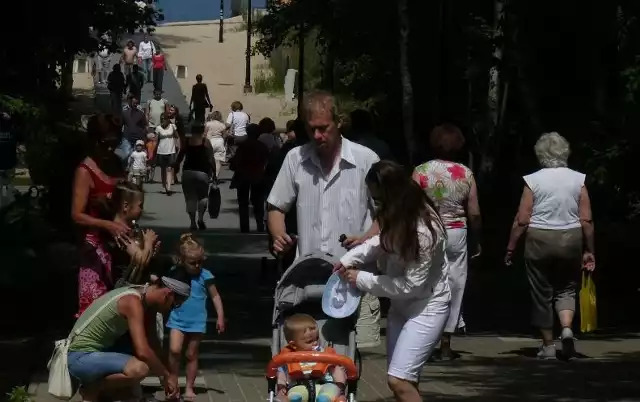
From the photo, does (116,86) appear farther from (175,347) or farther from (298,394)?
(298,394)

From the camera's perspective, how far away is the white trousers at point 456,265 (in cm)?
1221

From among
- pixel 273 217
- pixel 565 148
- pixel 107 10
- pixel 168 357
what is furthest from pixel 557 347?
pixel 107 10

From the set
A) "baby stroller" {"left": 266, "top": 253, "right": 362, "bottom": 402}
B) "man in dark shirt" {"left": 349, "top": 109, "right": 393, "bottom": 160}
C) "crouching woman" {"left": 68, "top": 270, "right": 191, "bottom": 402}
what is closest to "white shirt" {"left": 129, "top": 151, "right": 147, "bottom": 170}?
"man in dark shirt" {"left": 349, "top": 109, "right": 393, "bottom": 160}

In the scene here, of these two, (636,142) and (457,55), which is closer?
(636,142)

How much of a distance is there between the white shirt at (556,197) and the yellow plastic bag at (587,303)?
2.33 feet

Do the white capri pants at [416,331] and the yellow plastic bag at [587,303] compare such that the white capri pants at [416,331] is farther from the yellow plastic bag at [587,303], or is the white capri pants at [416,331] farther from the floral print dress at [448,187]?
the yellow plastic bag at [587,303]

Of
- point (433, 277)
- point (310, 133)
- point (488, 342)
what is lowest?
point (488, 342)

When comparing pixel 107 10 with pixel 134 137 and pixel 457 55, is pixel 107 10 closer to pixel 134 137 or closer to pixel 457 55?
pixel 457 55

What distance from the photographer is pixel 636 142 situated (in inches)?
593

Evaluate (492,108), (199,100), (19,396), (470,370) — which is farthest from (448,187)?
(199,100)

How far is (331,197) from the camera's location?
29.7 ft

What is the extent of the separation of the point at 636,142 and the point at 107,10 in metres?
7.88

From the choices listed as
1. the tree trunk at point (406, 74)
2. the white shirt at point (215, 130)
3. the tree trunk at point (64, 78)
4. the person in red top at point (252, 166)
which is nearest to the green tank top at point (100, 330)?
the tree trunk at point (64, 78)

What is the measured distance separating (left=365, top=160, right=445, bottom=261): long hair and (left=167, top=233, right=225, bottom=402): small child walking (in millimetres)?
2576
